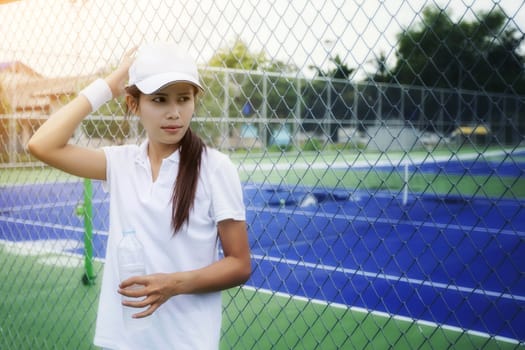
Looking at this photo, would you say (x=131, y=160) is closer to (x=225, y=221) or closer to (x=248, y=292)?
(x=225, y=221)

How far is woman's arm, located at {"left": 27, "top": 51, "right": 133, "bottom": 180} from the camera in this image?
192 cm

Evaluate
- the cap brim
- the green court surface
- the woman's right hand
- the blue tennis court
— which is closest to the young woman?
the cap brim

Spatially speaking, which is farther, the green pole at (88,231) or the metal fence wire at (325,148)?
the green pole at (88,231)

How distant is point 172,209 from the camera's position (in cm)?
179

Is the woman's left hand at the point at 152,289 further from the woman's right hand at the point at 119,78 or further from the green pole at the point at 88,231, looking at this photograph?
the green pole at the point at 88,231

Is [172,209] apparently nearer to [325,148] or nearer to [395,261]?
[395,261]

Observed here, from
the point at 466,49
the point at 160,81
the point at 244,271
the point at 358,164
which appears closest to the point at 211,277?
the point at 244,271

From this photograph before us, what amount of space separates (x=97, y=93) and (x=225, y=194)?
0.60m

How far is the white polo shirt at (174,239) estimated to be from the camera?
1.81 meters

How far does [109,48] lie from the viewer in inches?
127

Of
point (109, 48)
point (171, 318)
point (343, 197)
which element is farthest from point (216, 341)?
point (343, 197)

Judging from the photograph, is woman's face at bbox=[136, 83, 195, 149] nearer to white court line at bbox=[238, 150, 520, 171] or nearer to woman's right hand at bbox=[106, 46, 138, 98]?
woman's right hand at bbox=[106, 46, 138, 98]

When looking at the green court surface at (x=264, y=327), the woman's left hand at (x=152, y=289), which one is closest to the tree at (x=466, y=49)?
the woman's left hand at (x=152, y=289)

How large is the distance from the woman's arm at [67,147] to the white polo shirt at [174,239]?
0.14 metres
